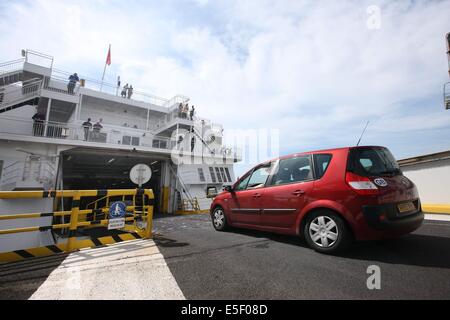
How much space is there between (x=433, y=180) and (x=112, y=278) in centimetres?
1130

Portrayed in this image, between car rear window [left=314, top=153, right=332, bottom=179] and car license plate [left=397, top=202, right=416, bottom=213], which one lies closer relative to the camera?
car license plate [left=397, top=202, right=416, bottom=213]

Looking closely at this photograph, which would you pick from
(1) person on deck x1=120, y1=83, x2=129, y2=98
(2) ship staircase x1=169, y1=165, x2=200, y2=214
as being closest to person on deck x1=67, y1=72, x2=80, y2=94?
(1) person on deck x1=120, y1=83, x2=129, y2=98

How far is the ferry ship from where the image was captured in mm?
10633

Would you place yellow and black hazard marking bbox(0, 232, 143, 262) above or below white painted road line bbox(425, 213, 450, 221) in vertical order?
below

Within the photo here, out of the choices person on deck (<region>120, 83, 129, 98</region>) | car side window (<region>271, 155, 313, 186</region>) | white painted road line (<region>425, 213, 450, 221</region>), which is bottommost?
white painted road line (<region>425, 213, 450, 221</region>)

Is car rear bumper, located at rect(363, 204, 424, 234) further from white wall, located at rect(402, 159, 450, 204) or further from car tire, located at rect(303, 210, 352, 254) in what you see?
white wall, located at rect(402, 159, 450, 204)

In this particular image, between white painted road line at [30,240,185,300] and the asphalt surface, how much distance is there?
0.19m

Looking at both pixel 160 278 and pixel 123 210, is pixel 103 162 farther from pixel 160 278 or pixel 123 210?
pixel 160 278

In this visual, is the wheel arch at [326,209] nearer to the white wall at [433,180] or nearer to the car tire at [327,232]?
the car tire at [327,232]

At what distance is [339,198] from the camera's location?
2977mm

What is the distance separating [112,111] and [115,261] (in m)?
18.4

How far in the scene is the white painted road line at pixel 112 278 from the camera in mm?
2031

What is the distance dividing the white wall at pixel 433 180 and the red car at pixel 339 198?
6.97 m

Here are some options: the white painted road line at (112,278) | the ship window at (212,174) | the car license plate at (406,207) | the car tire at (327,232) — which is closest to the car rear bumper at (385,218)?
the car license plate at (406,207)
